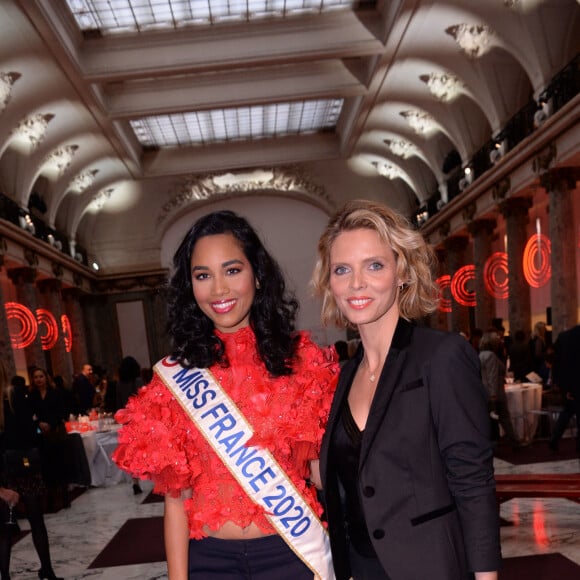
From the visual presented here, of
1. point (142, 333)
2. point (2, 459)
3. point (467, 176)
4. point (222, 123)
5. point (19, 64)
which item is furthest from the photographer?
point (142, 333)

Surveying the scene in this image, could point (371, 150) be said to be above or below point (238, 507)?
above

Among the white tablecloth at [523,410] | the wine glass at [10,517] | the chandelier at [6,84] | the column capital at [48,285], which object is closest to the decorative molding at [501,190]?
the white tablecloth at [523,410]

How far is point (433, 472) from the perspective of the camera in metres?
1.69

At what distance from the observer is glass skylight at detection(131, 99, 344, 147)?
17672 millimetres

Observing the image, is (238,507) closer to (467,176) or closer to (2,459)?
(2,459)

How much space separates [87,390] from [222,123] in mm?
9615

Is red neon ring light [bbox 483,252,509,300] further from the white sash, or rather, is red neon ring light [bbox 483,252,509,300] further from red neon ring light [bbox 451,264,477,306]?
the white sash

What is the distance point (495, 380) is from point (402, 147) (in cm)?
1259

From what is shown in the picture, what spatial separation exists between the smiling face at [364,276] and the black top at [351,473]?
323mm

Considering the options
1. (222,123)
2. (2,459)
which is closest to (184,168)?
(222,123)

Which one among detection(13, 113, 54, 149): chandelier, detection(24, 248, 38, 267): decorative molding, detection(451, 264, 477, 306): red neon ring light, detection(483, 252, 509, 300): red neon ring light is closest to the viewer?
detection(483, 252, 509, 300): red neon ring light

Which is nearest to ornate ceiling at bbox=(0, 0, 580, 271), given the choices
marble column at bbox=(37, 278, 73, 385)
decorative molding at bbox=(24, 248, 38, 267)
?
decorative molding at bbox=(24, 248, 38, 267)

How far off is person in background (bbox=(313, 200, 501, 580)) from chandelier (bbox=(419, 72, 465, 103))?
13.5 metres

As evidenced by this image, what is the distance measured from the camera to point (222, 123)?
18.5 m
